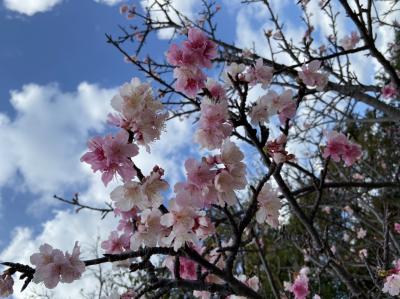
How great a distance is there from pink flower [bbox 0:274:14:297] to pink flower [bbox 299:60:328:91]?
1934 mm

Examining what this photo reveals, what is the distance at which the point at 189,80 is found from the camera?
228 centimetres

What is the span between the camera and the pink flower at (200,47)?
2.26 metres

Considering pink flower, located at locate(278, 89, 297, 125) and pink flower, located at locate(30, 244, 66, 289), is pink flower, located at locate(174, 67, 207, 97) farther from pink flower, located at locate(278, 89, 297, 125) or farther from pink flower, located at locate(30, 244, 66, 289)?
pink flower, located at locate(30, 244, 66, 289)

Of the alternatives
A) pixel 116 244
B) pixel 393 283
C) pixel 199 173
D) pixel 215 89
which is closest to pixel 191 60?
pixel 215 89

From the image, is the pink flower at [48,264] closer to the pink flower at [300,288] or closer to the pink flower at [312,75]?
the pink flower at [312,75]

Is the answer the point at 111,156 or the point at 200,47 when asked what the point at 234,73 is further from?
the point at 111,156

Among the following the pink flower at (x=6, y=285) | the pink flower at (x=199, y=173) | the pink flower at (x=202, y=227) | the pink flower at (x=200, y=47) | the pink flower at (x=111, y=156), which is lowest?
the pink flower at (x=6, y=285)

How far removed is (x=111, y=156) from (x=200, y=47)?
92 centimetres

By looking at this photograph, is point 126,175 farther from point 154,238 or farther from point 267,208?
point 267,208

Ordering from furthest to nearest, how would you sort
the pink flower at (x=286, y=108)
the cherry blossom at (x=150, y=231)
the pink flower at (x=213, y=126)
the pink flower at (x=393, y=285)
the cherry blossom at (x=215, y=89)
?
the pink flower at (x=393, y=285) → the pink flower at (x=286, y=108) → the cherry blossom at (x=215, y=89) → the pink flower at (x=213, y=126) → the cherry blossom at (x=150, y=231)

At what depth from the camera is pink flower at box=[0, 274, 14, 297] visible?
63.6 inches

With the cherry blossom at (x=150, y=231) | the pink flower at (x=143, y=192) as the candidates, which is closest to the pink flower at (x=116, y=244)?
the cherry blossom at (x=150, y=231)

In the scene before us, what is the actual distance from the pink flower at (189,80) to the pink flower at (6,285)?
1229 mm

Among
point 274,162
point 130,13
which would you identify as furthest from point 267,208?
point 130,13
